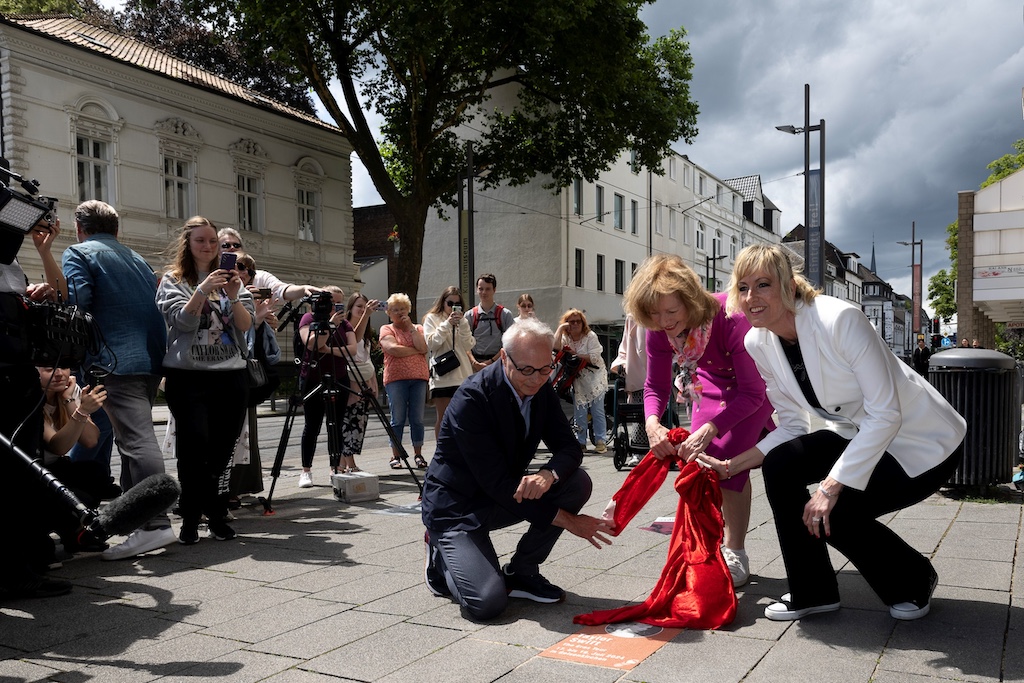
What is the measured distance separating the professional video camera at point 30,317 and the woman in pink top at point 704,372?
8.99 ft

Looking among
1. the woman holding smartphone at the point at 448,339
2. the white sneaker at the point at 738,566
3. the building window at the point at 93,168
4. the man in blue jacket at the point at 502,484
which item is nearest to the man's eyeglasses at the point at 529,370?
the man in blue jacket at the point at 502,484

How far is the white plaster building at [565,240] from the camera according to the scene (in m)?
37.9

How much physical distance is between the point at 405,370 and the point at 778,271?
19.5 ft

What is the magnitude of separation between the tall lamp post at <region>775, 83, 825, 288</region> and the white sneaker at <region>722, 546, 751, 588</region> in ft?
47.4

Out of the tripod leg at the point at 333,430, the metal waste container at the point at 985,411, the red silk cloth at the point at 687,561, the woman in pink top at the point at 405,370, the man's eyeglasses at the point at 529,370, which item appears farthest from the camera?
the woman in pink top at the point at 405,370

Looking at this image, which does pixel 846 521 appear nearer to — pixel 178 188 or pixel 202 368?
pixel 202 368

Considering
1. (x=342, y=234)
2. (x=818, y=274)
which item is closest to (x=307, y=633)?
(x=818, y=274)

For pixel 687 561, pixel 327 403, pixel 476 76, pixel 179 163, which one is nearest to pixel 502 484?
pixel 687 561

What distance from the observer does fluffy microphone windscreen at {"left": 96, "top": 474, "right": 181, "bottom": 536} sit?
3408 millimetres

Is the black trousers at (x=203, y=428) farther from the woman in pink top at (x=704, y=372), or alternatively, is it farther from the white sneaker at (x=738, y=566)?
the white sneaker at (x=738, y=566)

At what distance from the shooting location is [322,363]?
320 inches

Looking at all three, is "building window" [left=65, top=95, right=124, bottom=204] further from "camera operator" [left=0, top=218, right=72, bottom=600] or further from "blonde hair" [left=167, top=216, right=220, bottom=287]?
"camera operator" [left=0, top=218, right=72, bottom=600]

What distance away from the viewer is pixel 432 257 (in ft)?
134

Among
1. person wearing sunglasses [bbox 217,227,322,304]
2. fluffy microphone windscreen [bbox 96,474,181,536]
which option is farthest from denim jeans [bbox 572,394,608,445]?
fluffy microphone windscreen [bbox 96,474,181,536]
